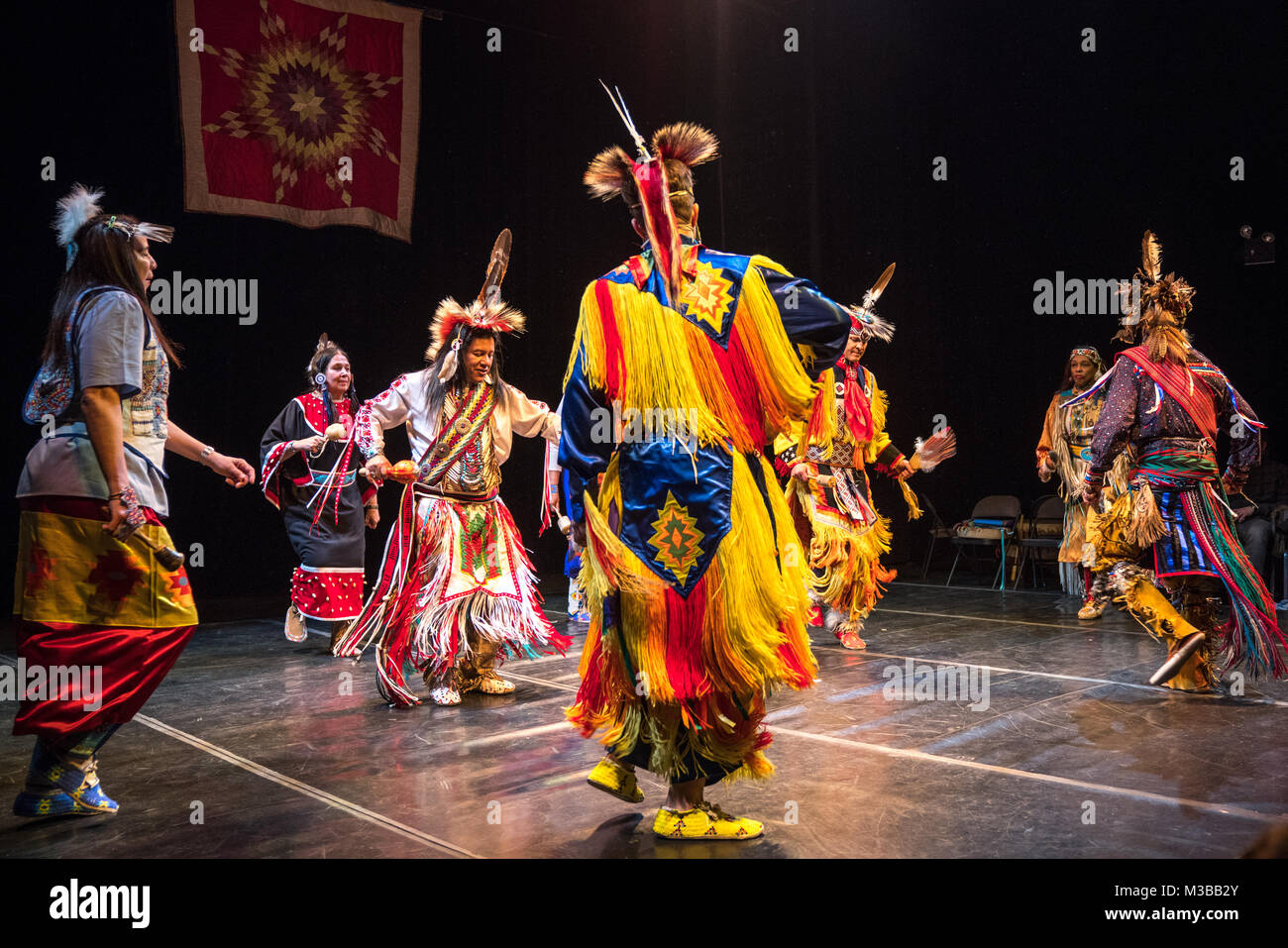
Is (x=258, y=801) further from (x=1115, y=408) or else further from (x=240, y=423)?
(x=240, y=423)

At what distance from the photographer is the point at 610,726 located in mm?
2455

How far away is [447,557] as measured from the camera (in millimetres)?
4062

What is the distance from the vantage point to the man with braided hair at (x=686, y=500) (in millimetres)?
2336

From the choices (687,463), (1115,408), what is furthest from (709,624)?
(1115,408)

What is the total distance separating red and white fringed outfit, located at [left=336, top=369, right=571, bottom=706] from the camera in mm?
4027

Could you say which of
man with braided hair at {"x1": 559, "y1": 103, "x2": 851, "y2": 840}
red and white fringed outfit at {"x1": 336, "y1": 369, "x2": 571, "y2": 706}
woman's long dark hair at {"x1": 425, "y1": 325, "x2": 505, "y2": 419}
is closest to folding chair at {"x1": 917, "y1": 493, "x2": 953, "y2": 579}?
red and white fringed outfit at {"x1": 336, "y1": 369, "x2": 571, "y2": 706}

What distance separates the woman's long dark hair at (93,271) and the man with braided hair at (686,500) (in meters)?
1.24

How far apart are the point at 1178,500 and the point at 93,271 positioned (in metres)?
3.98

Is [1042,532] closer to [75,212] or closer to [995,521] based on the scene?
[995,521]

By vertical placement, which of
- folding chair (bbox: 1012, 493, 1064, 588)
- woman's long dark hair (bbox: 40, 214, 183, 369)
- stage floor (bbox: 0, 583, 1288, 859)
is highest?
woman's long dark hair (bbox: 40, 214, 183, 369)

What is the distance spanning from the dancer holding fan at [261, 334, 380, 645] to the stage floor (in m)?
0.70

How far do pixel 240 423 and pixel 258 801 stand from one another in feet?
16.9

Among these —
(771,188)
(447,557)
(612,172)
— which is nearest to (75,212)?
(612,172)

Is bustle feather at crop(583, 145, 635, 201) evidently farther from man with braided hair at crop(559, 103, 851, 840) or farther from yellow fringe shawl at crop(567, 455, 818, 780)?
yellow fringe shawl at crop(567, 455, 818, 780)
